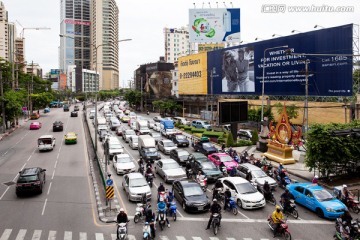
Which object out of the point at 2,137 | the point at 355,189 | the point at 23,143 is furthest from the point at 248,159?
the point at 2,137

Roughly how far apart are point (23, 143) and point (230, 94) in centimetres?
3880

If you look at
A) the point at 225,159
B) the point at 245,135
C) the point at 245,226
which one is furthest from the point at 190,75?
the point at 245,226

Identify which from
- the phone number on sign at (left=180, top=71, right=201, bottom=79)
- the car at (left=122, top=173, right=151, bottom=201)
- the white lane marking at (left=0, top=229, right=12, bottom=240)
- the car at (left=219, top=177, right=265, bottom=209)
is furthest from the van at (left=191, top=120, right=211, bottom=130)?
the white lane marking at (left=0, top=229, right=12, bottom=240)

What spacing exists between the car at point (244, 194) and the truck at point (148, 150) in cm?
1172

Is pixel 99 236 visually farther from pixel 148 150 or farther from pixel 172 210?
pixel 148 150

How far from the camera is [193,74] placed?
82.6 metres

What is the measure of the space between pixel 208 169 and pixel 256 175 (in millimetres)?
3739

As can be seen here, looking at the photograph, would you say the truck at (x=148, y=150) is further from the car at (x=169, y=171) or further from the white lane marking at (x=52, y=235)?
the white lane marking at (x=52, y=235)

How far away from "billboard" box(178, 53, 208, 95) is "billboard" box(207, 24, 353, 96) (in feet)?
16.1

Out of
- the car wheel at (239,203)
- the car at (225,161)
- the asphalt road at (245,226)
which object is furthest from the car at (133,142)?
the car wheel at (239,203)

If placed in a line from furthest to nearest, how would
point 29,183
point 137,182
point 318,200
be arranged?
A: point 29,183
point 137,182
point 318,200

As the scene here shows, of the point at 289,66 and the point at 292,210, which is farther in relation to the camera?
the point at 289,66

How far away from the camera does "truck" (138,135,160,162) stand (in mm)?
32594

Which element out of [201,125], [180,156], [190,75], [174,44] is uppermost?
[174,44]
